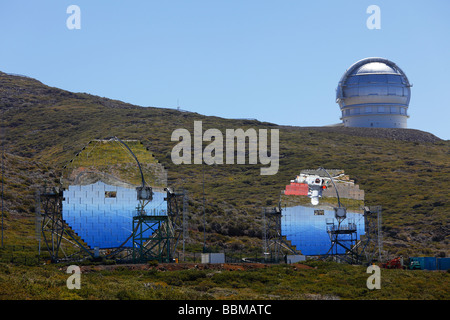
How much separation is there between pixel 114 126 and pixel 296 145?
38.5 metres

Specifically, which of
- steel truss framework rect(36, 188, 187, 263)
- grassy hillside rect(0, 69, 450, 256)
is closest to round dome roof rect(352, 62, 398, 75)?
grassy hillside rect(0, 69, 450, 256)

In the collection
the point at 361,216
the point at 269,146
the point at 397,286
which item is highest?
the point at 269,146

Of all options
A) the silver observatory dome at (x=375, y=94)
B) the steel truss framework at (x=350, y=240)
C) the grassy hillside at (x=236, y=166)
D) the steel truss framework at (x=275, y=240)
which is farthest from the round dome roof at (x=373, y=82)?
the steel truss framework at (x=275, y=240)

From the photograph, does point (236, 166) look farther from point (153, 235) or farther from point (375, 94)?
point (153, 235)

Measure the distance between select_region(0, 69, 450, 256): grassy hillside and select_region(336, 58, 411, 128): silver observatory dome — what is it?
3059mm

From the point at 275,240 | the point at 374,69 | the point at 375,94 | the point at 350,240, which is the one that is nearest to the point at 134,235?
the point at 275,240

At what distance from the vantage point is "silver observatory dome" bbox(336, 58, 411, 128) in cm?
14725

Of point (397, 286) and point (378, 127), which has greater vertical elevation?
point (378, 127)

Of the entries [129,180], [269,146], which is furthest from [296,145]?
[129,180]

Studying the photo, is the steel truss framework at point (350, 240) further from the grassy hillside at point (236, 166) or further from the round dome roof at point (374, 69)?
the round dome roof at point (374, 69)

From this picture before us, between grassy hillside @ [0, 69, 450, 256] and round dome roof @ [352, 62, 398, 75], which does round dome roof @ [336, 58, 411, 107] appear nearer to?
round dome roof @ [352, 62, 398, 75]
